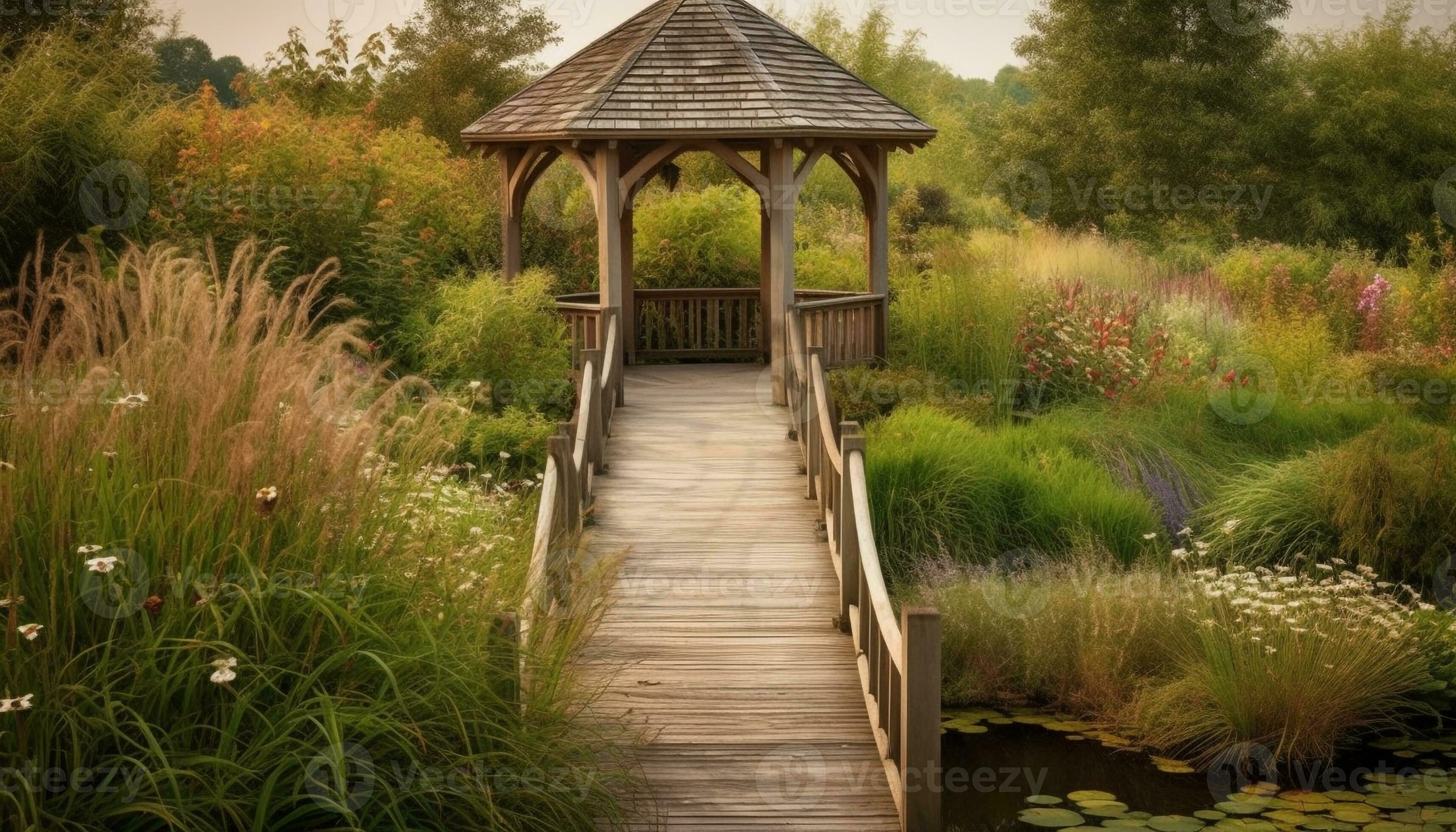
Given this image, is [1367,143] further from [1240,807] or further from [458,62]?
[1240,807]

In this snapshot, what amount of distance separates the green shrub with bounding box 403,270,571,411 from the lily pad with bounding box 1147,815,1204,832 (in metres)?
7.72

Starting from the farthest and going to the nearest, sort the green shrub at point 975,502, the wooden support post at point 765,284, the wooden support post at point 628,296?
the wooden support post at point 765,284, the wooden support post at point 628,296, the green shrub at point 975,502

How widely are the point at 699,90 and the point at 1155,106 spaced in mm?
19238

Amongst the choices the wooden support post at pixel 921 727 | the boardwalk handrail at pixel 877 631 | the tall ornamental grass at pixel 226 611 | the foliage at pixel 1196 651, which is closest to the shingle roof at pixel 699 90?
the boardwalk handrail at pixel 877 631

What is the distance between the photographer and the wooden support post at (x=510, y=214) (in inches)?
620

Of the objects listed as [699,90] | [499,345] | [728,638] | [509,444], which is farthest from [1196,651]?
[699,90]

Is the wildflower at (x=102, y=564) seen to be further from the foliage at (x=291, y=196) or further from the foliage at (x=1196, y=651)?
the foliage at (x=291, y=196)

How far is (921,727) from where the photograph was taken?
20.5 feet

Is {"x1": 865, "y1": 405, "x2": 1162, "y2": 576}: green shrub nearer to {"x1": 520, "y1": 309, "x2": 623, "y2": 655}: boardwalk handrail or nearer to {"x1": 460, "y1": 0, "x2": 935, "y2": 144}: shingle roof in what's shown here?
{"x1": 520, "y1": 309, "x2": 623, "y2": 655}: boardwalk handrail

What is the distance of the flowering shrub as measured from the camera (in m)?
14.5

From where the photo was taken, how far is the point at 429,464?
19.6ft

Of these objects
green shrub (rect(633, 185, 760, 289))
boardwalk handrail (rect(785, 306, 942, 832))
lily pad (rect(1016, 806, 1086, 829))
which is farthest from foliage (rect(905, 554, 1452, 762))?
green shrub (rect(633, 185, 760, 289))

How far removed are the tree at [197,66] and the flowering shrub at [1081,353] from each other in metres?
37.8

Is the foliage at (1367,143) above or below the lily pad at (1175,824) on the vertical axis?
above
